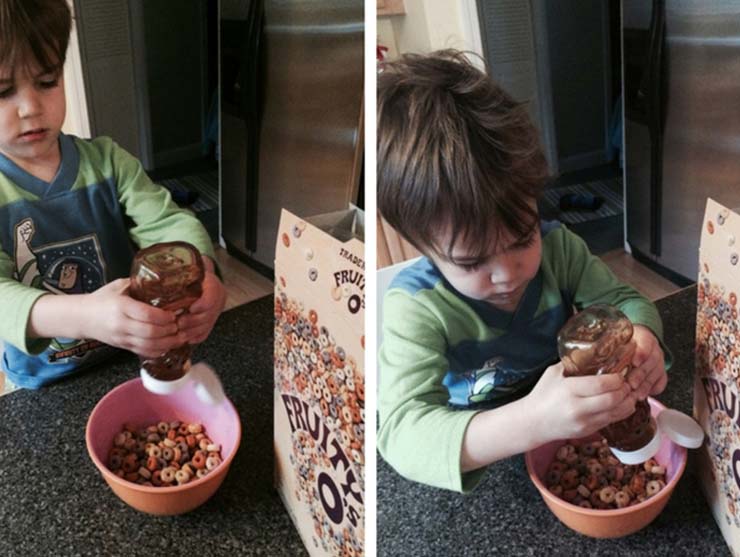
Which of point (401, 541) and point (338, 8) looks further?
point (401, 541)

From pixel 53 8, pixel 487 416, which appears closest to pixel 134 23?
pixel 53 8

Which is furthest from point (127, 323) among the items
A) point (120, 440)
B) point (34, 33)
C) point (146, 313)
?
point (34, 33)

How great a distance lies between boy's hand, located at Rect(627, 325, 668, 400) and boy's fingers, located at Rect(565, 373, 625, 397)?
2 cm

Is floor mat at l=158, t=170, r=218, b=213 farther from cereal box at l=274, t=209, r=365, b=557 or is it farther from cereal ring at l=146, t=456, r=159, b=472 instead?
cereal ring at l=146, t=456, r=159, b=472

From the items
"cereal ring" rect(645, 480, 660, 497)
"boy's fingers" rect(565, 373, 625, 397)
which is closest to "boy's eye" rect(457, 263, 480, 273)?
"boy's fingers" rect(565, 373, 625, 397)

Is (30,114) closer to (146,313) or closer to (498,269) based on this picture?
(146,313)

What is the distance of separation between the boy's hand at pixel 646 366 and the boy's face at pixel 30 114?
0.45m

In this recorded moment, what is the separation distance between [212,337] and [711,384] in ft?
1.22

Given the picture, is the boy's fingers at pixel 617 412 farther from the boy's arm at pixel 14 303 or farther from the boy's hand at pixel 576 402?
the boy's arm at pixel 14 303

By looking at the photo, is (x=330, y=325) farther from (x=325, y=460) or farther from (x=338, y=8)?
(x=338, y=8)

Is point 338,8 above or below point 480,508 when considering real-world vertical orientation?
above

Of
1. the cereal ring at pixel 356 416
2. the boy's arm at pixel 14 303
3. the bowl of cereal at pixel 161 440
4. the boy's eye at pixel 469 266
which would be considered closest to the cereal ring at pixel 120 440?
the bowl of cereal at pixel 161 440

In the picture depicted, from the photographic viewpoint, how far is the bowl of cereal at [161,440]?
24.3 inches

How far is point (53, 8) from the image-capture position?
0.56m
